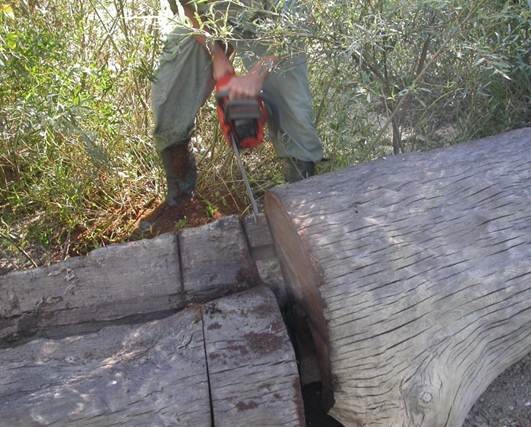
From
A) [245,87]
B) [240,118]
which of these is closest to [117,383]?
[240,118]

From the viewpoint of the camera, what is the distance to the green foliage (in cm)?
263

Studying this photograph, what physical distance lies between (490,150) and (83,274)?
65.2 inches

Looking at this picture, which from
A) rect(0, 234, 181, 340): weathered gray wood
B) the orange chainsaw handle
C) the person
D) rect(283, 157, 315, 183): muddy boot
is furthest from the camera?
rect(283, 157, 315, 183): muddy boot

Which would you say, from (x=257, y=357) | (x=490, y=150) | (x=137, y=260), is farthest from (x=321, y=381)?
(x=490, y=150)

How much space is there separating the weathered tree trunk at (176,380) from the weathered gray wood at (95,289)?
308 mm

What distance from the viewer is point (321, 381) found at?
88.0 inches

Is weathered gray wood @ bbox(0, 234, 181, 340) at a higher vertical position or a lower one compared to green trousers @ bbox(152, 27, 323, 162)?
lower

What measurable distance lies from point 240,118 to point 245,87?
0.13m

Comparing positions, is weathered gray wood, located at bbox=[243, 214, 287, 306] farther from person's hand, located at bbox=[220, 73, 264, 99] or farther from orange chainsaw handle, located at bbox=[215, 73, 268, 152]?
person's hand, located at bbox=[220, 73, 264, 99]

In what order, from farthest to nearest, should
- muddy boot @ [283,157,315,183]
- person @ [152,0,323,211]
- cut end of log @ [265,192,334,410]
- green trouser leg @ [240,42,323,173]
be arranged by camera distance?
1. muddy boot @ [283,157,315,183]
2. green trouser leg @ [240,42,323,173]
3. person @ [152,0,323,211]
4. cut end of log @ [265,192,334,410]

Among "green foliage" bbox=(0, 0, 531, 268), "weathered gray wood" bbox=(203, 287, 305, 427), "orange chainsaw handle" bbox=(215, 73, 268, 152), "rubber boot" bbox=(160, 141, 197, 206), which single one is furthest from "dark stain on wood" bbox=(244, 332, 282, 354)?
"rubber boot" bbox=(160, 141, 197, 206)

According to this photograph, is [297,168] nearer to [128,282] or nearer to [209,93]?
[209,93]

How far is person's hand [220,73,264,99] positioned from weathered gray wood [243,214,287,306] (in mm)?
492

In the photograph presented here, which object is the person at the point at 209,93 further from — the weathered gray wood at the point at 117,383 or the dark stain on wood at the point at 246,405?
the dark stain on wood at the point at 246,405
